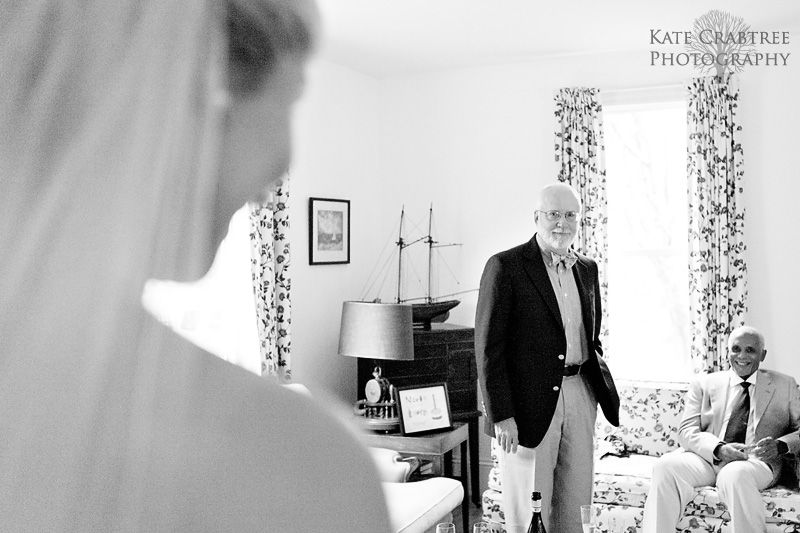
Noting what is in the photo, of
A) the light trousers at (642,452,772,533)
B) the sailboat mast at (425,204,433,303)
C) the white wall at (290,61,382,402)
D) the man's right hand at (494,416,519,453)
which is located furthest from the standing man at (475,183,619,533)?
the sailboat mast at (425,204,433,303)

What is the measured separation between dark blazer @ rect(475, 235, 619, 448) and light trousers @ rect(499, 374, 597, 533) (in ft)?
0.23

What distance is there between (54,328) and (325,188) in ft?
18.2

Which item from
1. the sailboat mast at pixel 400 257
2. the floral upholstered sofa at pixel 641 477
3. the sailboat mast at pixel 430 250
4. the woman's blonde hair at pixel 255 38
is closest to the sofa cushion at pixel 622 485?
the floral upholstered sofa at pixel 641 477

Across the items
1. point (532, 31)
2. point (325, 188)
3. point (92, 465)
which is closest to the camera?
point (92, 465)

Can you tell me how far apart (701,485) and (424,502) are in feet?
5.25

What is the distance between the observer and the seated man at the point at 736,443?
4254 mm

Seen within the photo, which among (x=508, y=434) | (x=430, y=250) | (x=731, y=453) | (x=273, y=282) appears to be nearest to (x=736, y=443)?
(x=731, y=453)

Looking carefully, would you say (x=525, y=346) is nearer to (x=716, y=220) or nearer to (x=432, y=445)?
(x=432, y=445)

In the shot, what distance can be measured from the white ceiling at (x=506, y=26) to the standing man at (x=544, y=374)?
1696 mm

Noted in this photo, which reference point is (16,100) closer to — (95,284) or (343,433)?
(95,284)

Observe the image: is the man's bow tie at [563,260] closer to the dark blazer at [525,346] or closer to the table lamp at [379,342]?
the dark blazer at [525,346]

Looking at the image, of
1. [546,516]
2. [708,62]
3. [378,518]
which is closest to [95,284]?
[378,518]

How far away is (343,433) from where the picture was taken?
0.32 m

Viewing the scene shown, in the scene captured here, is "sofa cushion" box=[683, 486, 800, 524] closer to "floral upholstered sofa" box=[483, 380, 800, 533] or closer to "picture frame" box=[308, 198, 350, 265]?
"floral upholstered sofa" box=[483, 380, 800, 533]
